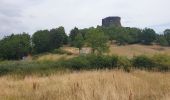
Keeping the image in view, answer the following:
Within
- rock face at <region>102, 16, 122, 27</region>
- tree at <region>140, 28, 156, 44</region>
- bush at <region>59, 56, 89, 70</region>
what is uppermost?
rock face at <region>102, 16, 122, 27</region>

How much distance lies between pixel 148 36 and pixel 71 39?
22041mm

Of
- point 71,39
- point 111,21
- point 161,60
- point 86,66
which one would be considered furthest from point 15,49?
point 111,21

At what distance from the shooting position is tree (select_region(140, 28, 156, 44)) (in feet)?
317

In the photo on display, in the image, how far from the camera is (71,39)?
315 feet

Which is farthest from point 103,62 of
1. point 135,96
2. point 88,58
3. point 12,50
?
point 12,50

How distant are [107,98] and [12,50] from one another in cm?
7526

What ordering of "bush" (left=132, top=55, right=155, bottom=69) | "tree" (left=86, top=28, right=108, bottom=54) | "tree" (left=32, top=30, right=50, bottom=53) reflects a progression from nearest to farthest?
"bush" (left=132, top=55, right=155, bottom=69) → "tree" (left=86, top=28, right=108, bottom=54) → "tree" (left=32, top=30, right=50, bottom=53)

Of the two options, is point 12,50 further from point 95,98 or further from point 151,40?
point 95,98

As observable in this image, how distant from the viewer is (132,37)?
326 feet

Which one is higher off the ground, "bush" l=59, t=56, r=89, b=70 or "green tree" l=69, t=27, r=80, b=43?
"green tree" l=69, t=27, r=80, b=43

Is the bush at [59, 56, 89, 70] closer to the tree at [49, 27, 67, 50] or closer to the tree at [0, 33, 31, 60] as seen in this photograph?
the tree at [0, 33, 31, 60]

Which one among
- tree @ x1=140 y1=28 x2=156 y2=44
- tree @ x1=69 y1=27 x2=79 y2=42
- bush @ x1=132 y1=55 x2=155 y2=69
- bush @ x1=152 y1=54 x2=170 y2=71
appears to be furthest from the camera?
tree @ x1=140 y1=28 x2=156 y2=44

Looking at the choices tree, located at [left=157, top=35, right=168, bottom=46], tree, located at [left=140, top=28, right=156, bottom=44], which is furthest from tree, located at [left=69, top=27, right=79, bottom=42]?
tree, located at [left=157, top=35, right=168, bottom=46]

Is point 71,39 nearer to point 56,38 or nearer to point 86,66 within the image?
point 56,38
